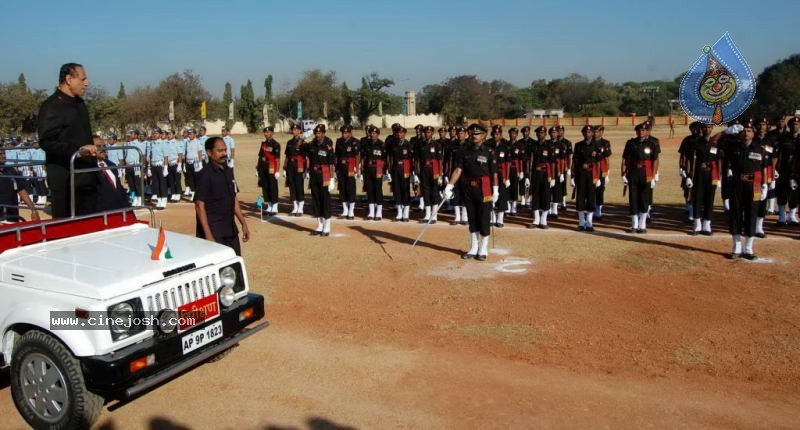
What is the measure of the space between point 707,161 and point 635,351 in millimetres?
7191

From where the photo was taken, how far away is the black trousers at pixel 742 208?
31.2 feet

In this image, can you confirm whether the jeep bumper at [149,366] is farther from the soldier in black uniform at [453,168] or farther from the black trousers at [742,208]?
the soldier in black uniform at [453,168]

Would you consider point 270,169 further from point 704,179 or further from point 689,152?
point 704,179

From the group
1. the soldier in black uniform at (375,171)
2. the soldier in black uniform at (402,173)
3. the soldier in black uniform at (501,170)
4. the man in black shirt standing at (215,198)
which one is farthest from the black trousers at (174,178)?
the man in black shirt standing at (215,198)

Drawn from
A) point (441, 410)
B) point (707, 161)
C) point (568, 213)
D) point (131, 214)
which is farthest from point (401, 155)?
point (441, 410)

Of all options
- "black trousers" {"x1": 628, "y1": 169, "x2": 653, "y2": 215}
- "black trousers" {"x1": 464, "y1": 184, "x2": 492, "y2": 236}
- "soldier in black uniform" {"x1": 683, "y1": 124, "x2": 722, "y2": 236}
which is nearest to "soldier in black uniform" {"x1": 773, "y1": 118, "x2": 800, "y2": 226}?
"soldier in black uniform" {"x1": 683, "y1": 124, "x2": 722, "y2": 236}

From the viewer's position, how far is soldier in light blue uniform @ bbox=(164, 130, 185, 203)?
1795cm

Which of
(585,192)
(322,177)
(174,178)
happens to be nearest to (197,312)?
(322,177)

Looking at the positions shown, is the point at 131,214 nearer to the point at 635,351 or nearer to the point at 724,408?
the point at 635,351

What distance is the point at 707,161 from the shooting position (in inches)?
464

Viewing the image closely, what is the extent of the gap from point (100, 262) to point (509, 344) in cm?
401

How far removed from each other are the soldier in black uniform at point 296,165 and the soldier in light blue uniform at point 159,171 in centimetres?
469

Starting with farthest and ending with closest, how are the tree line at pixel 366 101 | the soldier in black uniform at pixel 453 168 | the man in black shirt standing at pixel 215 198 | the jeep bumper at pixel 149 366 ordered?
the tree line at pixel 366 101 < the soldier in black uniform at pixel 453 168 < the man in black shirt standing at pixel 215 198 < the jeep bumper at pixel 149 366

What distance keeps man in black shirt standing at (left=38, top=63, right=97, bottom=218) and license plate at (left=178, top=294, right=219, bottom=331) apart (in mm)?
1938
